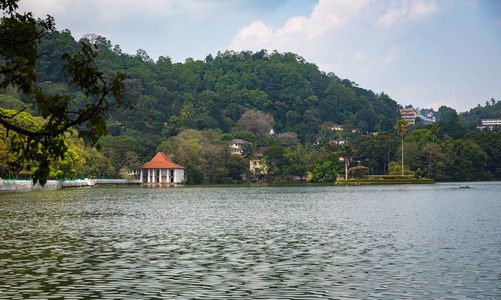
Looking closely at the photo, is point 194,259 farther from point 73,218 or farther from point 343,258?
point 73,218

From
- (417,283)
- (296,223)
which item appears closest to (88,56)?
(417,283)

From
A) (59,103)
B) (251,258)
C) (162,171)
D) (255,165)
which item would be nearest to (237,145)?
(255,165)

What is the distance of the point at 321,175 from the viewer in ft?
513

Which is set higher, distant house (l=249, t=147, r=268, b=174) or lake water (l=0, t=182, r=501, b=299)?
distant house (l=249, t=147, r=268, b=174)

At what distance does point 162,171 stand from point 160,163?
11.3ft

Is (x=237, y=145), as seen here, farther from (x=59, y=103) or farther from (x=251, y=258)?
(x=59, y=103)

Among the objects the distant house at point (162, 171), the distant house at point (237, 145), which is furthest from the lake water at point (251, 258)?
the distant house at point (237, 145)

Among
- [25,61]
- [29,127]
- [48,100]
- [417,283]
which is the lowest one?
[417,283]

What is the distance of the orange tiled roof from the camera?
474 feet

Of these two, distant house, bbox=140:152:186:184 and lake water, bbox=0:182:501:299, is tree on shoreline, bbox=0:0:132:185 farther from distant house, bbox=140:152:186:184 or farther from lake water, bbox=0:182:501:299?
distant house, bbox=140:152:186:184

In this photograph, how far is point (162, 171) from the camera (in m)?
148

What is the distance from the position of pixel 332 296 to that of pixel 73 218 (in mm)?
29936

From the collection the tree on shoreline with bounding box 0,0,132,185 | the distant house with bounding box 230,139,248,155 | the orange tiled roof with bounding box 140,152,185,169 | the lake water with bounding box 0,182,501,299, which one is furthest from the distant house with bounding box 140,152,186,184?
the tree on shoreline with bounding box 0,0,132,185

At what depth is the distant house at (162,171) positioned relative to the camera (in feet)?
477
